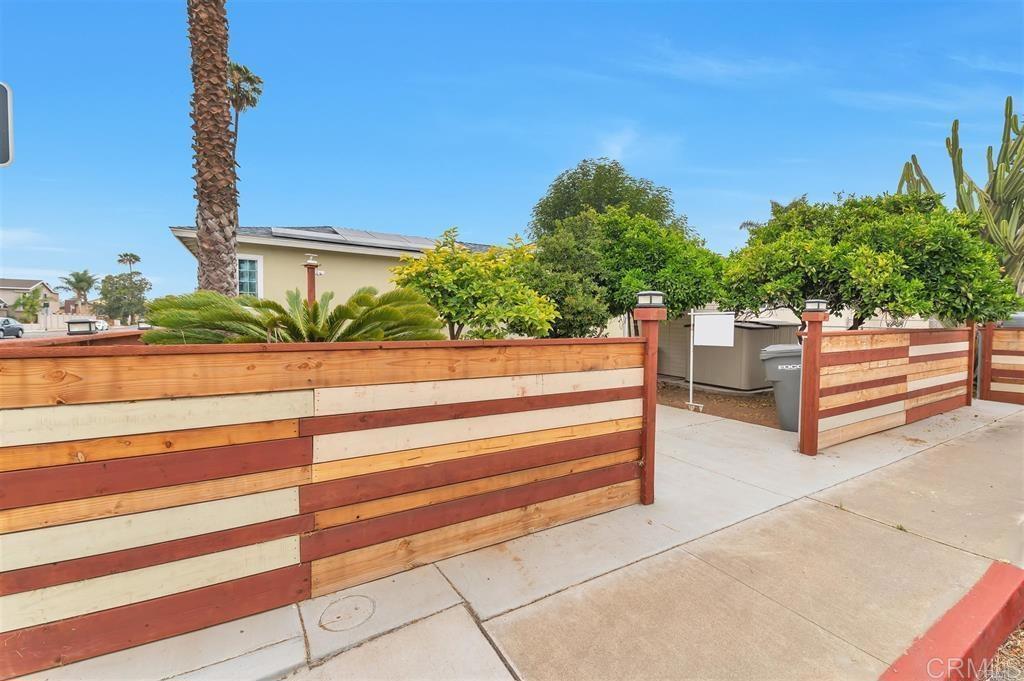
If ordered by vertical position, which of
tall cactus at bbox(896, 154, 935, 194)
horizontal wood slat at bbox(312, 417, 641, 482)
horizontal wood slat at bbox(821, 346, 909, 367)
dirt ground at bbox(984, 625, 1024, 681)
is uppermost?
tall cactus at bbox(896, 154, 935, 194)

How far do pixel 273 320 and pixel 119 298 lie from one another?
65218mm

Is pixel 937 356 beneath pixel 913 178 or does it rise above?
beneath

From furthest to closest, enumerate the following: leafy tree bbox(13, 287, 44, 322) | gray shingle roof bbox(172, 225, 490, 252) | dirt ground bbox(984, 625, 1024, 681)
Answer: leafy tree bbox(13, 287, 44, 322), gray shingle roof bbox(172, 225, 490, 252), dirt ground bbox(984, 625, 1024, 681)

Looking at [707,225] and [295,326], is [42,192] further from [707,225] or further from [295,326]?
[707,225]

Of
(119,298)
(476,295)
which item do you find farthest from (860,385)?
(119,298)

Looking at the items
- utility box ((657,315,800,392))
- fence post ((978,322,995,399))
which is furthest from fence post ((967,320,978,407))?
utility box ((657,315,800,392))

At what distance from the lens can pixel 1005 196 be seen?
11.6 meters

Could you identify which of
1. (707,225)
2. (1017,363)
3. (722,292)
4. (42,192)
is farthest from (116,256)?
(1017,363)

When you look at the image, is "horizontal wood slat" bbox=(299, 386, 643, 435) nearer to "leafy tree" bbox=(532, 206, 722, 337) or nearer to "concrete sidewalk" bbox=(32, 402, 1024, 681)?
"concrete sidewalk" bbox=(32, 402, 1024, 681)

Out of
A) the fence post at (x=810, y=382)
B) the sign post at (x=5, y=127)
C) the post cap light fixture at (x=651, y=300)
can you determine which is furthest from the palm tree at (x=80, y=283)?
the fence post at (x=810, y=382)

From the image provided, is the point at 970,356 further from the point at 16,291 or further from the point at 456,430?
the point at 16,291

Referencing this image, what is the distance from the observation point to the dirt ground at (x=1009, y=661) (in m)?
1.92

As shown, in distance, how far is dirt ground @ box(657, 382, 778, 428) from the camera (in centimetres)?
639

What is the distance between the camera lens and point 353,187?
691 inches
